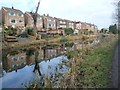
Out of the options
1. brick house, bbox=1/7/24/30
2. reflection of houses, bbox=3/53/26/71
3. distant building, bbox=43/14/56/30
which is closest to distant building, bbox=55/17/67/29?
distant building, bbox=43/14/56/30

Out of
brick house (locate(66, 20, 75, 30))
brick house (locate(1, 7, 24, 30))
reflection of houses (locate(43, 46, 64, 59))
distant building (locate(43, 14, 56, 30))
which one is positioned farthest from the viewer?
brick house (locate(66, 20, 75, 30))

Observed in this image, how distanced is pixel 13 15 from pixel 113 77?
185 ft

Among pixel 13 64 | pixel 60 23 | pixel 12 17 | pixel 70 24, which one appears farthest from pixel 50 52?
pixel 70 24

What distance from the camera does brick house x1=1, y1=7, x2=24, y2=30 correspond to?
60812mm

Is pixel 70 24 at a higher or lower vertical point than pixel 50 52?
higher

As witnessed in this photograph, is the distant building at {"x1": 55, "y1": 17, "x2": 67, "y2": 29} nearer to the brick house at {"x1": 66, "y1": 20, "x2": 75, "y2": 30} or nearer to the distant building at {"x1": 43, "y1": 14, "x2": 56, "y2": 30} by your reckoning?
the brick house at {"x1": 66, "y1": 20, "x2": 75, "y2": 30}

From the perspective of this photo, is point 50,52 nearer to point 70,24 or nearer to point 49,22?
point 49,22

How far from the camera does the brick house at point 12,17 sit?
60812 millimetres

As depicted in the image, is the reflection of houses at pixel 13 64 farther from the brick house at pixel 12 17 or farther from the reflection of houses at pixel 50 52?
the brick house at pixel 12 17

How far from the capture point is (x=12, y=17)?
63.7 m

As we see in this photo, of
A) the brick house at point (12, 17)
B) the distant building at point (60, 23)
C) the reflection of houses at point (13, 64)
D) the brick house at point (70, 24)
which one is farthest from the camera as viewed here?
the brick house at point (70, 24)

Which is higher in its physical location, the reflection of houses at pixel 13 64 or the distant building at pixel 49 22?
the distant building at pixel 49 22

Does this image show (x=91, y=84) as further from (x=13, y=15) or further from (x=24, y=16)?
(x=24, y=16)

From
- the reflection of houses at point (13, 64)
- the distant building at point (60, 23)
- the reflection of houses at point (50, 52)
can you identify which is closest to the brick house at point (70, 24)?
the distant building at point (60, 23)
